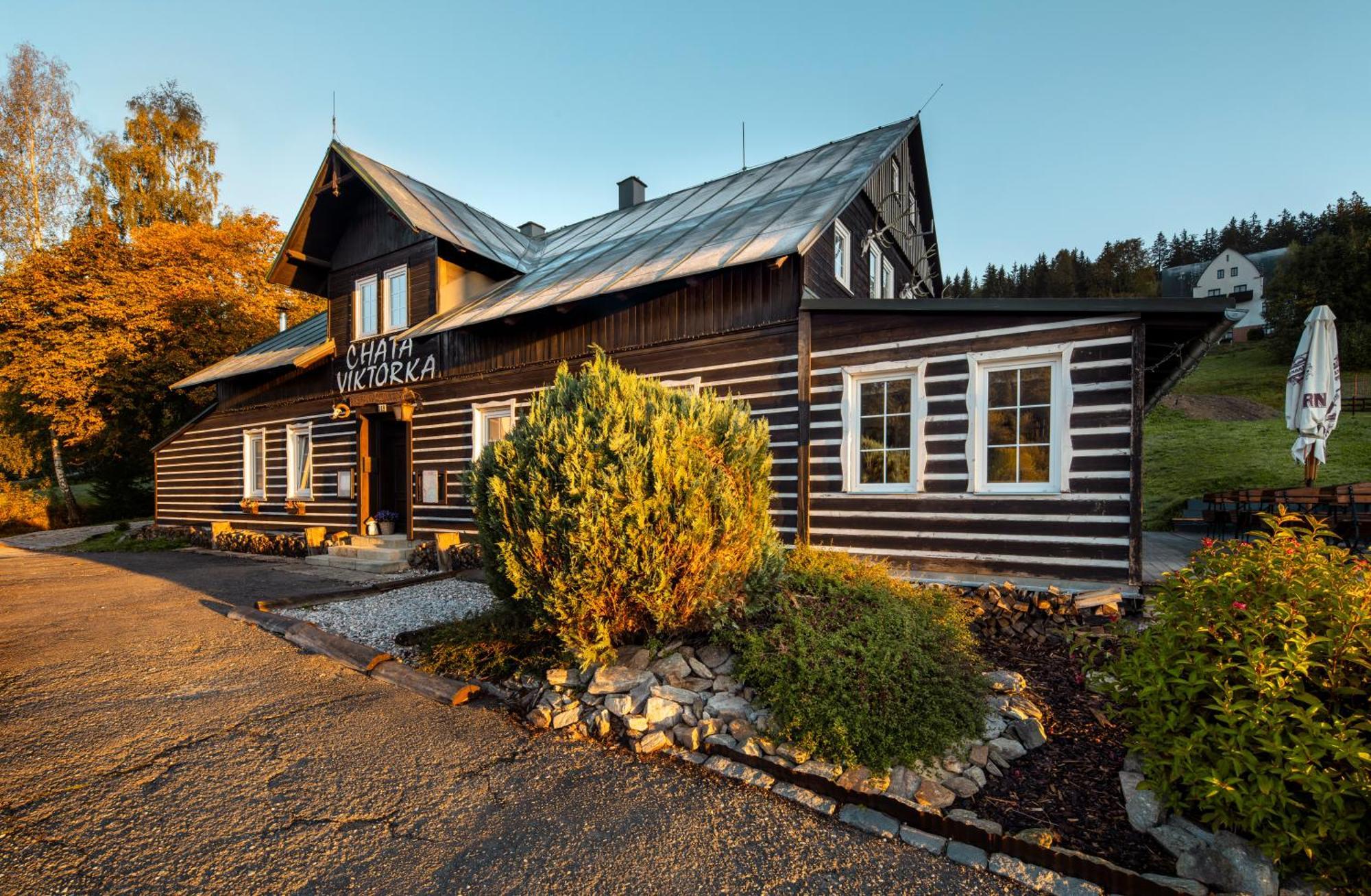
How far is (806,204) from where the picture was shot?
9781 millimetres

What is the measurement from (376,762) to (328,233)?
14.4 meters

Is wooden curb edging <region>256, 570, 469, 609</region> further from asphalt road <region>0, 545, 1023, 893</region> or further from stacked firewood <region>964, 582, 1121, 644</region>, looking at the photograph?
stacked firewood <region>964, 582, 1121, 644</region>

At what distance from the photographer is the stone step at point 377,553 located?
11.9 meters

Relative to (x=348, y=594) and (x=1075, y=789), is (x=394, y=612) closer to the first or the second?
(x=348, y=594)

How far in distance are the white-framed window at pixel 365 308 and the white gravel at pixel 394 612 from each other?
285 inches

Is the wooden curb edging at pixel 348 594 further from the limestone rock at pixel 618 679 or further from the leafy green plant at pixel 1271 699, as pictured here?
the leafy green plant at pixel 1271 699

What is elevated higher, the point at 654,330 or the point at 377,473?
the point at 654,330

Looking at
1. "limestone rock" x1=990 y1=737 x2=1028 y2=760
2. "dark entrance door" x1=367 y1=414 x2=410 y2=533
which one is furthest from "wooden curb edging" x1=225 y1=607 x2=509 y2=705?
"dark entrance door" x1=367 y1=414 x2=410 y2=533

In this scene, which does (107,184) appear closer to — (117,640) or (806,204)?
(117,640)

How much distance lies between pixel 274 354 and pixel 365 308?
4.48 metres

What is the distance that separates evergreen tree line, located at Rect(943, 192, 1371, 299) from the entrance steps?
4280cm

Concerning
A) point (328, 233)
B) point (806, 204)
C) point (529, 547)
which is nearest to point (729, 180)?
point (806, 204)

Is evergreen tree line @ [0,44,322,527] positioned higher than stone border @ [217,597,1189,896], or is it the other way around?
evergreen tree line @ [0,44,322,527]

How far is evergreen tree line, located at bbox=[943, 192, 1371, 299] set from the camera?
44.4 meters
